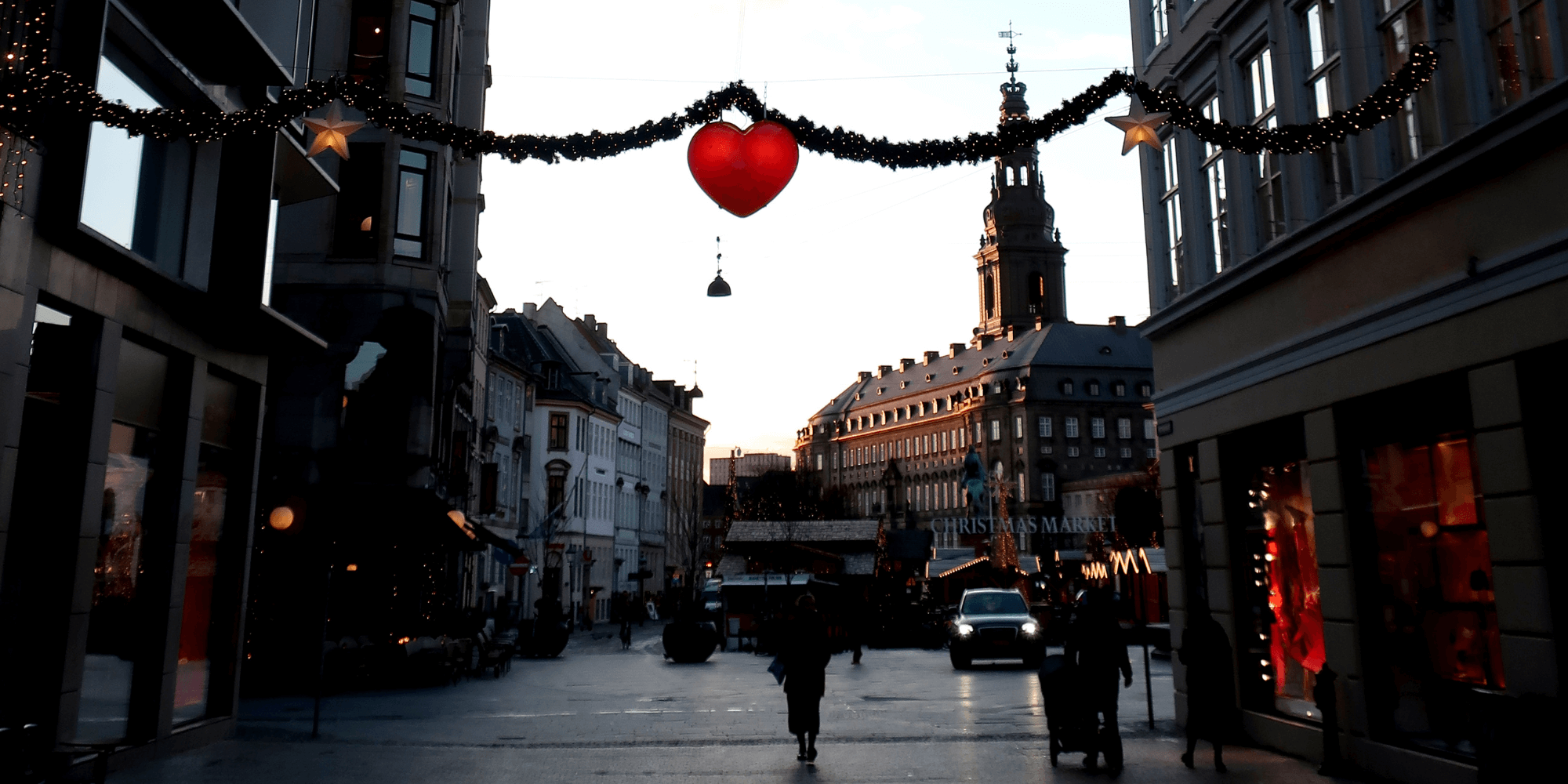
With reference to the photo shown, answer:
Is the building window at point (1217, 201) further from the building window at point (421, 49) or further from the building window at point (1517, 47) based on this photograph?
the building window at point (421, 49)

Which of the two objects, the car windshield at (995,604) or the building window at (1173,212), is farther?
the car windshield at (995,604)

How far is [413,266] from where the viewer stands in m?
25.6

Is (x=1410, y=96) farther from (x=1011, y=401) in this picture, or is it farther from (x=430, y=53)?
(x=1011, y=401)

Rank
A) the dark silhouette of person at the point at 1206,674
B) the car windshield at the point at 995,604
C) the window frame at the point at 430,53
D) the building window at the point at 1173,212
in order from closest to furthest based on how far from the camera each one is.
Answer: the dark silhouette of person at the point at 1206,674 → the building window at the point at 1173,212 → the window frame at the point at 430,53 → the car windshield at the point at 995,604

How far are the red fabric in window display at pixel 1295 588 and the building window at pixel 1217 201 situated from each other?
326cm

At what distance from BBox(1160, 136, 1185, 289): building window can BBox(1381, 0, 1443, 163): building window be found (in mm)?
4917

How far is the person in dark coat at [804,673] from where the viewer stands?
13.0 metres

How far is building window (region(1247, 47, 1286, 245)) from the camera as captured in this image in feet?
45.4

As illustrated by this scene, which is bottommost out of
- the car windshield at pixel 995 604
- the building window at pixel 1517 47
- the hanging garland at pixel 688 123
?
the car windshield at pixel 995 604

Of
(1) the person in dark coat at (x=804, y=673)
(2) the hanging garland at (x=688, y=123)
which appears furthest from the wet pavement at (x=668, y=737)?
(2) the hanging garland at (x=688, y=123)

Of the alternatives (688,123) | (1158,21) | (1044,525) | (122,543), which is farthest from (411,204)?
(1044,525)

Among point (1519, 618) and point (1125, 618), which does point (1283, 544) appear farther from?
point (1125, 618)

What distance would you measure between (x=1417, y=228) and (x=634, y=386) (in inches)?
3302

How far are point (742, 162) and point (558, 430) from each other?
6443cm
